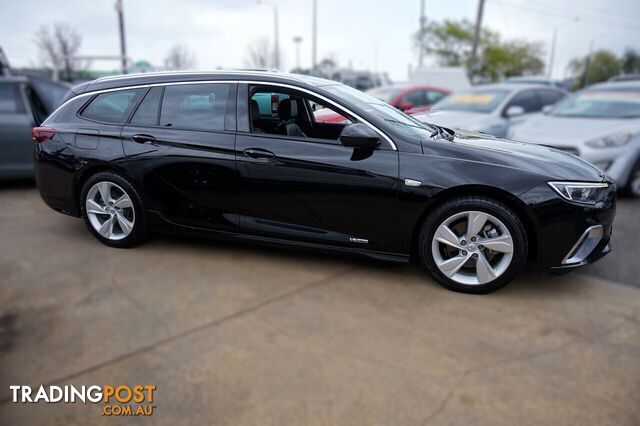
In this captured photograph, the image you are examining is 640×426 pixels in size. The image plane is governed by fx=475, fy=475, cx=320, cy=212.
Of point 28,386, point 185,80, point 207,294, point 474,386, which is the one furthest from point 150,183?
point 474,386

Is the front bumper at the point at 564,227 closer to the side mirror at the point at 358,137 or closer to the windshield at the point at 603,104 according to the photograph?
the side mirror at the point at 358,137

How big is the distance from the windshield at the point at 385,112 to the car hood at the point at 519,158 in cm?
22

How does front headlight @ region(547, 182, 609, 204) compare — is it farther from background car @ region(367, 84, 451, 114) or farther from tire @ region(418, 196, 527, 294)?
background car @ region(367, 84, 451, 114)

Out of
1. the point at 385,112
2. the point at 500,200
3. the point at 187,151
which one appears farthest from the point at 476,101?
the point at 187,151

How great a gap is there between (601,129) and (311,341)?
5.31 meters

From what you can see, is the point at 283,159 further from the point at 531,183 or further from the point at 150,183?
the point at 531,183

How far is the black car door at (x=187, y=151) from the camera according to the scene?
3684 millimetres

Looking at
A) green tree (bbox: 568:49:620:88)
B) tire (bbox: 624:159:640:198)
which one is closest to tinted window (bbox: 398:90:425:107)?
tire (bbox: 624:159:640:198)

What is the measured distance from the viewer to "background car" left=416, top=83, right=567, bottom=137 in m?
7.73

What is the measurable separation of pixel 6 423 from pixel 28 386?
24cm

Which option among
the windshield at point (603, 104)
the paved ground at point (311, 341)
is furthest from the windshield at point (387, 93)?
the paved ground at point (311, 341)

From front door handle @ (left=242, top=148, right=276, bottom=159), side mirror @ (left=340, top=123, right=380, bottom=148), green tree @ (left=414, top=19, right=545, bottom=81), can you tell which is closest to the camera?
side mirror @ (left=340, top=123, right=380, bottom=148)

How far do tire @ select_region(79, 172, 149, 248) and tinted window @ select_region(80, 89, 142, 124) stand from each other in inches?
19.0

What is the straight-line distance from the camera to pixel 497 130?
306 inches
